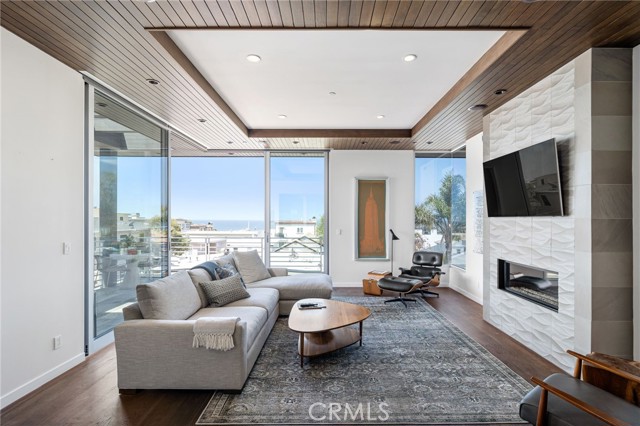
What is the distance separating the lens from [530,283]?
11.1 feet

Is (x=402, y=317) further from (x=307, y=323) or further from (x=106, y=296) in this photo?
(x=106, y=296)

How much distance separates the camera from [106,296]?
3510 mm

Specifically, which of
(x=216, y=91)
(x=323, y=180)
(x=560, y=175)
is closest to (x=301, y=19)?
(x=216, y=91)

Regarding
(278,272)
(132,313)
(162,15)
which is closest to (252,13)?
(162,15)

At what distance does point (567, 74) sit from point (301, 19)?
246 centimetres

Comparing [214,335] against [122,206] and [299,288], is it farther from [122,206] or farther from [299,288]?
[122,206]

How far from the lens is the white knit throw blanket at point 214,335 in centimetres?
231

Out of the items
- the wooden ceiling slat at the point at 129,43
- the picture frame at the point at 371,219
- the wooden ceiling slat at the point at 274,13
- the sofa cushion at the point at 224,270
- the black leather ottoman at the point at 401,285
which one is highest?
the wooden ceiling slat at the point at 274,13

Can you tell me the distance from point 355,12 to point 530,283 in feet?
10.8

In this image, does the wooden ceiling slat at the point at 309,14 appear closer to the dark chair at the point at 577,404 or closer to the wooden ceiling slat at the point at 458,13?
the wooden ceiling slat at the point at 458,13

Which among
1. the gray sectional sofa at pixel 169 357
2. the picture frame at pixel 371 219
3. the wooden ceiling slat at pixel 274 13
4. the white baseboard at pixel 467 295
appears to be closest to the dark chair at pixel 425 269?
the white baseboard at pixel 467 295

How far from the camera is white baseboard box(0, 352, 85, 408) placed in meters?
2.26

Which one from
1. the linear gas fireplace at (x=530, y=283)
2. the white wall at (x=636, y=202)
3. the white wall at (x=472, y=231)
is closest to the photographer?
the white wall at (x=636, y=202)

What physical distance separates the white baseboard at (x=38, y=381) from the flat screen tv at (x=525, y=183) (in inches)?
187
